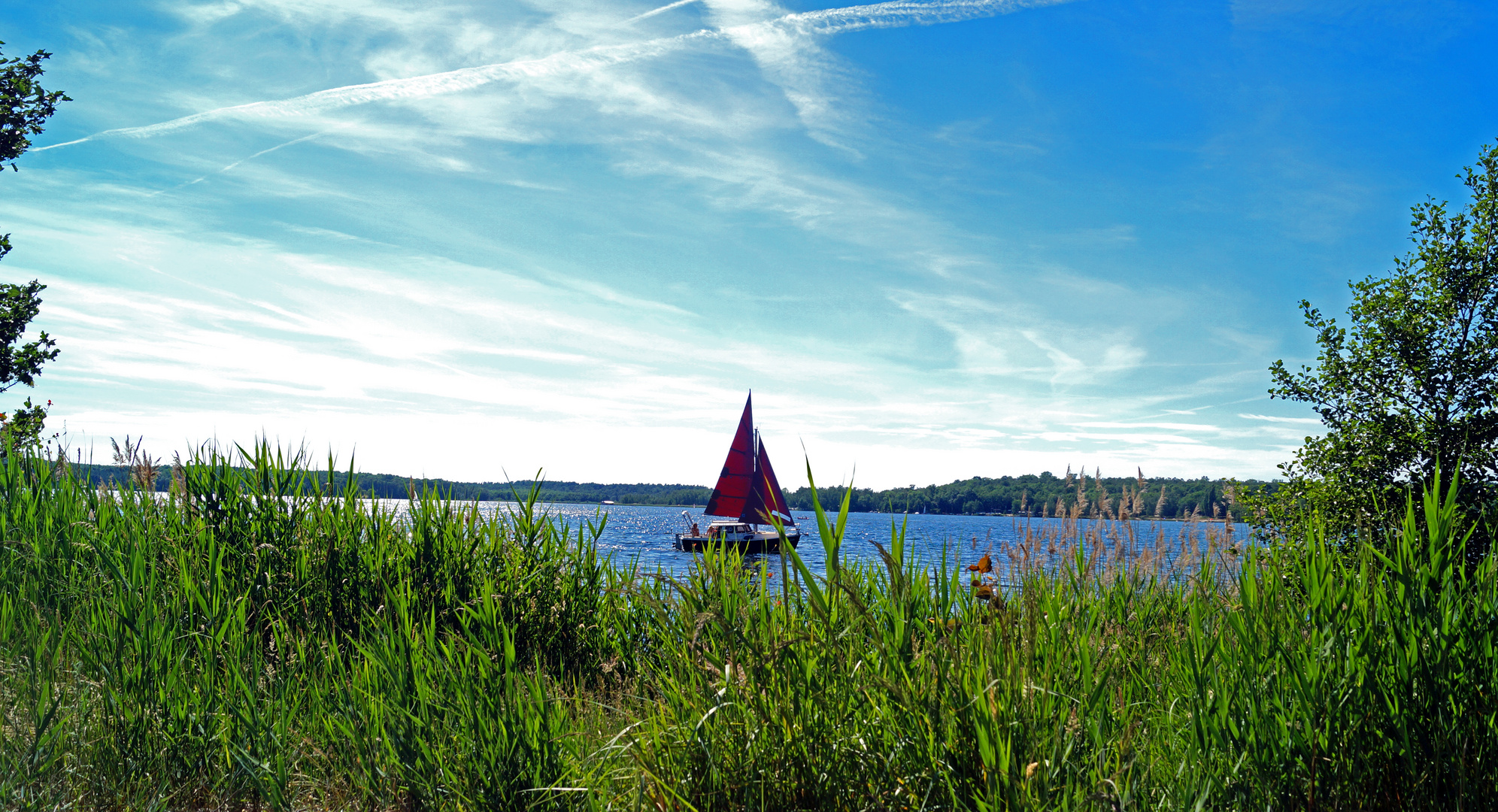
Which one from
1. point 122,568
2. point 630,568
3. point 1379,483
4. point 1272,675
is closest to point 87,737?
point 122,568

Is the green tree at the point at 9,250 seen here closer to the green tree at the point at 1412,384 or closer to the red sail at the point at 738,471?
the green tree at the point at 1412,384

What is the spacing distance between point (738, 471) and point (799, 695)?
36.5 m

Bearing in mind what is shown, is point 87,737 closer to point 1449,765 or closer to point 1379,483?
point 1449,765

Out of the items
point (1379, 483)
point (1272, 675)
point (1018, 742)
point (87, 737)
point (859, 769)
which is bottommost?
point (87, 737)

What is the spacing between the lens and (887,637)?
2.57 meters

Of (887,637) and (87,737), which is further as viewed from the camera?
(87,737)

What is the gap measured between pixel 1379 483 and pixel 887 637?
8.18 metres

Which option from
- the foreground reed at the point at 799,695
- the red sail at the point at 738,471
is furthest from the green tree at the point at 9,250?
the red sail at the point at 738,471

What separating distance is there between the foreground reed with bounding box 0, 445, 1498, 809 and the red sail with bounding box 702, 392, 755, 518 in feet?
112

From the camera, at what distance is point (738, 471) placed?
39000 mm

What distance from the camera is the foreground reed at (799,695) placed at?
2336mm

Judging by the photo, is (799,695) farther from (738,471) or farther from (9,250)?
(738,471)

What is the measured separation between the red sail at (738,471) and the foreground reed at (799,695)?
34.3 m

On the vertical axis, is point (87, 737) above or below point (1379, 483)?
below
